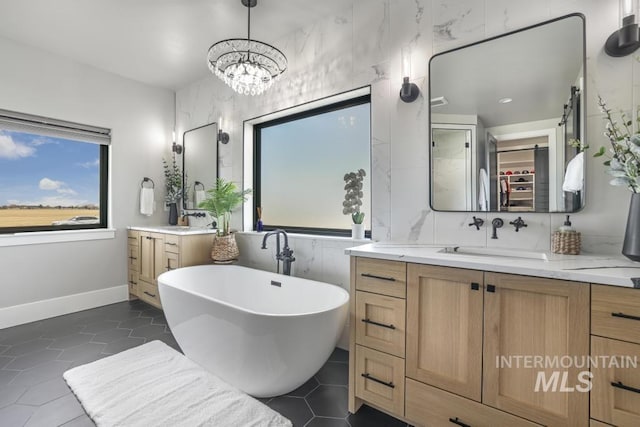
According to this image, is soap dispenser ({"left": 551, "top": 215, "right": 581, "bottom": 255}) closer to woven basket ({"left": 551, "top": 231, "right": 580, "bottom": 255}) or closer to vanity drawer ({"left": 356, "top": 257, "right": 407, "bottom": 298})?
woven basket ({"left": 551, "top": 231, "right": 580, "bottom": 255})

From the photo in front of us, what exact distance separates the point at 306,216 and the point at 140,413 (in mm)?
1965

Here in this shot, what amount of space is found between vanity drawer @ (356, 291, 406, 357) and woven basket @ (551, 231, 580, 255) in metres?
0.84

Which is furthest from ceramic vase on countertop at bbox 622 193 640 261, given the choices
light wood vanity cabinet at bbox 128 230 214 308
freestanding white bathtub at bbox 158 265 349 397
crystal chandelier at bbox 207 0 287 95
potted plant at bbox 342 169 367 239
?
light wood vanity cabinet at bbox 128 230 214 308

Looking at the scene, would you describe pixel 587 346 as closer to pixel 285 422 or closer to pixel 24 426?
pixel 285 422

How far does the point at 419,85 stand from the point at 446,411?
→ 6.38ft

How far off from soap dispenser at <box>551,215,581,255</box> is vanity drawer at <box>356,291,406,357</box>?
838 millimetres

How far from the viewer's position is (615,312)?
1034 mm

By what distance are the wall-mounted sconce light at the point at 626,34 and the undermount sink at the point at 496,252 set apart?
1.04 meters

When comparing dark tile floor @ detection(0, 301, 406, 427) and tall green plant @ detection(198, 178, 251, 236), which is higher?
tall green plant @ detection(198, 178, 251, 236)

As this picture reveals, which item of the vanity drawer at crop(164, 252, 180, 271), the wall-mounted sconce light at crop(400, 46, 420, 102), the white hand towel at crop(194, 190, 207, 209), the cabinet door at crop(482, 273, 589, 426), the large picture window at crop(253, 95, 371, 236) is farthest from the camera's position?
the white hand towel at crop(194, 190, 207, 209)

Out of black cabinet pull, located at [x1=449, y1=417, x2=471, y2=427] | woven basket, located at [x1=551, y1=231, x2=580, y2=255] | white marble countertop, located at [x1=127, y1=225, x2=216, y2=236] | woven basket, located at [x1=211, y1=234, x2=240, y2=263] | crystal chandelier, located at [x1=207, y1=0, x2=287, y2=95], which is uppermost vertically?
crystal chandelier, located at [x1=207, y1=0, x2=287, y2=95]

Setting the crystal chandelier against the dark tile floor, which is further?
the crystal chandelier

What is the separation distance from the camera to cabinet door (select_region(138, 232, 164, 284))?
10.6ft

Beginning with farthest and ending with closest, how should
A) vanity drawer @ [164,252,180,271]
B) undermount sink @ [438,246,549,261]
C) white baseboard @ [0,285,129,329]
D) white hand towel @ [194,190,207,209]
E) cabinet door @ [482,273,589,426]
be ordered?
white hand towel @ [194,190,207,209] < vanity drawer @ [164,252,180,271] < white baseboard @ [0,285,129,329] < undermount sink @ [438,246,549,261] < cabinet door @ [482,273,589,426]
